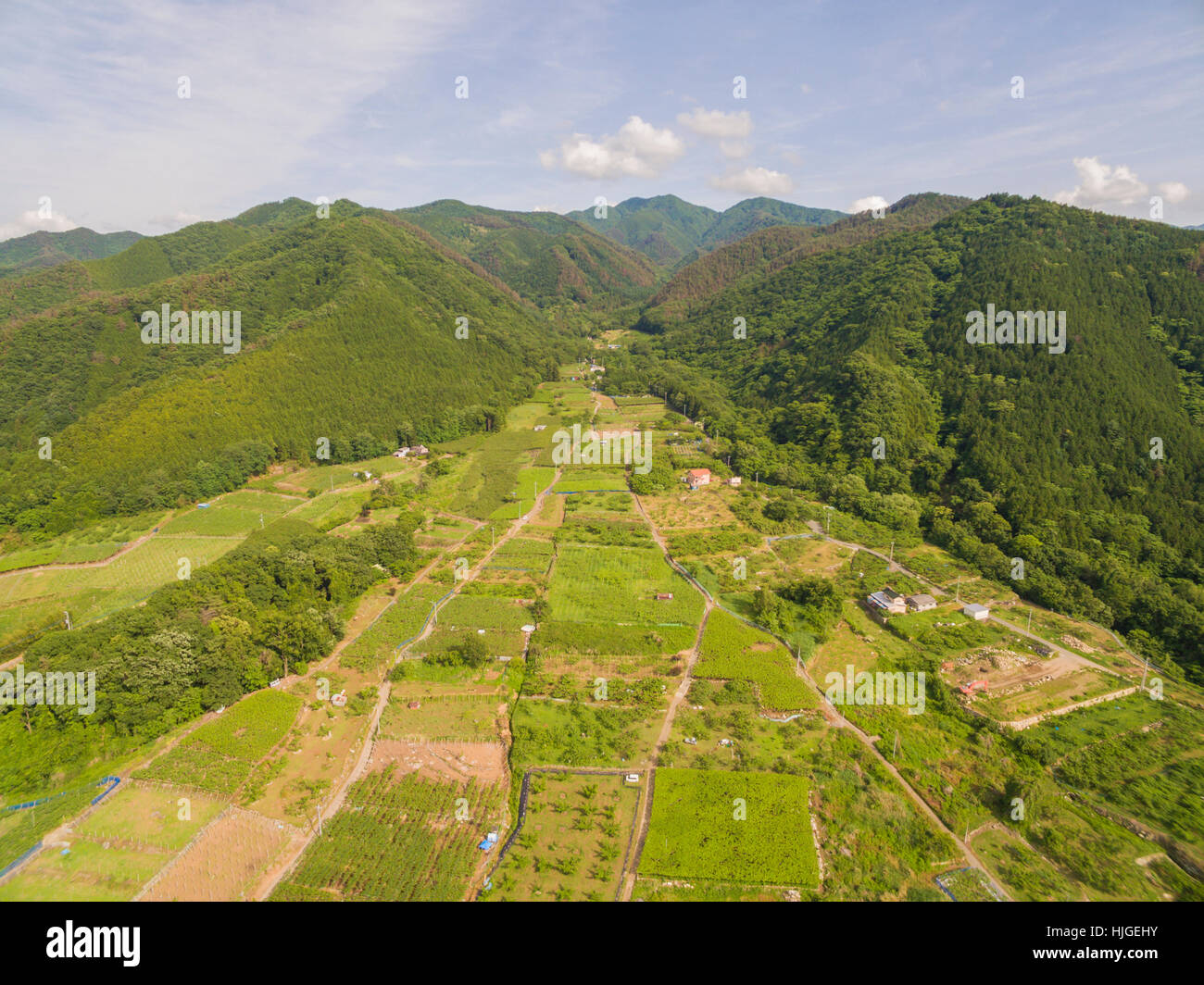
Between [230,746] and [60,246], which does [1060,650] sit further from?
[60,246]

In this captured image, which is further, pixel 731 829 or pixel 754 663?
pixel 754 663

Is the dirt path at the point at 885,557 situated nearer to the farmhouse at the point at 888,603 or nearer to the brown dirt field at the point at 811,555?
the brown dirt field at the point at 811,555

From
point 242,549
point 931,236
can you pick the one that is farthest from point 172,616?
point 931,236

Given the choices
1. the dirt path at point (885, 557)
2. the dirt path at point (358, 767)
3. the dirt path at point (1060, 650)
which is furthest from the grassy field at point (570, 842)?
the dirt path at point (885, 557)

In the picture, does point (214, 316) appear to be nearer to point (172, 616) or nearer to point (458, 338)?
point (458, 338)

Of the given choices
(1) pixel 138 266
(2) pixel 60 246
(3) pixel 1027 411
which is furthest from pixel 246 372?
(2) pixel 60 246

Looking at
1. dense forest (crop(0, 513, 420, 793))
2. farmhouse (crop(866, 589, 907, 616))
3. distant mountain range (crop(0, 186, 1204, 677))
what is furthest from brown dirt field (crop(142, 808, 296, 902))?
distant mountain range (crop(0, 186, 1204, 677))

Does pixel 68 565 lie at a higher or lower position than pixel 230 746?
higher
